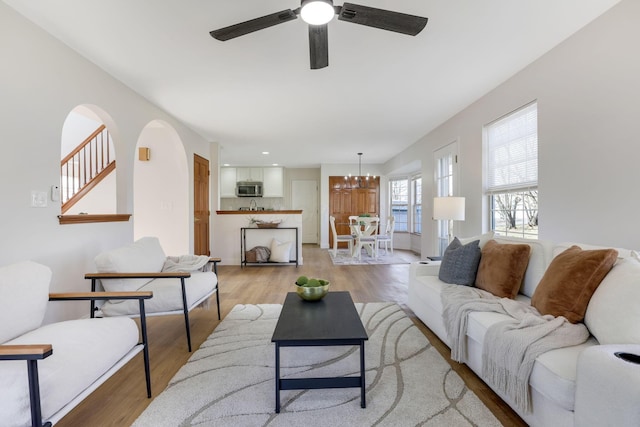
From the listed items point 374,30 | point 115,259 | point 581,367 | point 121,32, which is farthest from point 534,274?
point 121,32

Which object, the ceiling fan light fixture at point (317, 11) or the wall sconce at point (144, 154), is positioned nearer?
the ceiling fan light fixture at point (317, 11)

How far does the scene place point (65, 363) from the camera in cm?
126

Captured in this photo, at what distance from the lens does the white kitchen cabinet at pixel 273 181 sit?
9.05 metres

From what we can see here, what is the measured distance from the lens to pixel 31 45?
85.5 inches

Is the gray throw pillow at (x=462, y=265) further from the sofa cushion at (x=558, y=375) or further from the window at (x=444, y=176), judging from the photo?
the window at (x=444, y=176)

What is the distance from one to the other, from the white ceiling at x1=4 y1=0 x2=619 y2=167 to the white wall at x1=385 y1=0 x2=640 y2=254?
0.18 meters

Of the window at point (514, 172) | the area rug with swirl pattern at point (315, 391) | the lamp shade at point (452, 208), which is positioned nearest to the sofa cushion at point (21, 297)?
the area rug with swirl pattern at point (315, 391)

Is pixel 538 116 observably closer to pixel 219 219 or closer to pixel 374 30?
pixel 374 30

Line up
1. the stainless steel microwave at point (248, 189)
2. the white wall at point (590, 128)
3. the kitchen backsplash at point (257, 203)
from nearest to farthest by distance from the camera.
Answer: the white wall at point (590, 128), the stainless steel microwave at point (248, 189), the kitchen backsplash at point (257, 203)

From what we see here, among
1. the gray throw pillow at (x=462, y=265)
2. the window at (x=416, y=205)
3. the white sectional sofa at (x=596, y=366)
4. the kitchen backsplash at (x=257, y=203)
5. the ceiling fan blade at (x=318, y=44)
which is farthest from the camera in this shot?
the kitchen backsplash at (x=257, y=203)

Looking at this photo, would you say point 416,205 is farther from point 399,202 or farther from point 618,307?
point 618,307

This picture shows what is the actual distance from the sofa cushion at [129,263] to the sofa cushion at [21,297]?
0.60 m

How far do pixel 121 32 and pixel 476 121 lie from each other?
12.9 feet

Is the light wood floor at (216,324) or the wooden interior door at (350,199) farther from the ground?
the wooden interior door at (350,199)
